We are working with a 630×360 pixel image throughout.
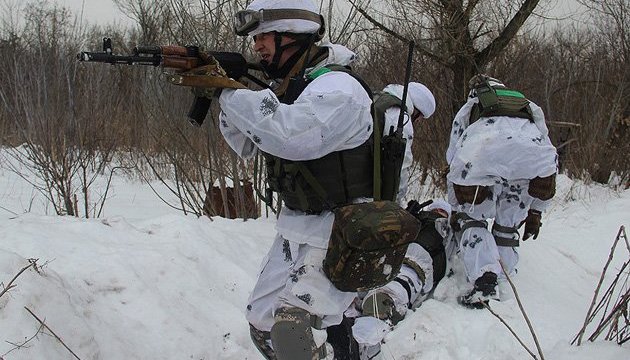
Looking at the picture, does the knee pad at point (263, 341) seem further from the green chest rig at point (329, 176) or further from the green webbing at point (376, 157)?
the green webbing at point (376, 157)

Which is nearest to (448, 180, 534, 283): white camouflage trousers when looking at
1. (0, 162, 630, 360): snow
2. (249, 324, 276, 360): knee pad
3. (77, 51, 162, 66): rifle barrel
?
(0, 162, 630, 360): snow

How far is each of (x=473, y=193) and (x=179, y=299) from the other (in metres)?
2.09

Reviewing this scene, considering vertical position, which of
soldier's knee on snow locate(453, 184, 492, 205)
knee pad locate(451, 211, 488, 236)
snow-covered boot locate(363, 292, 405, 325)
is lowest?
snow-covered boot locate(363, 292, 405, 325)

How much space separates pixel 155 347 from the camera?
10.1 feet

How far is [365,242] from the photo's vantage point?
2.16m

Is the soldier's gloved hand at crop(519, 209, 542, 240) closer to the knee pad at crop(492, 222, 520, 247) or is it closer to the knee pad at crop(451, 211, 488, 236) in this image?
the knee pad at crop(492, 222, 520, 247)

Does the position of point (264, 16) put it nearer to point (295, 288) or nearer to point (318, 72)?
point (318, 72)

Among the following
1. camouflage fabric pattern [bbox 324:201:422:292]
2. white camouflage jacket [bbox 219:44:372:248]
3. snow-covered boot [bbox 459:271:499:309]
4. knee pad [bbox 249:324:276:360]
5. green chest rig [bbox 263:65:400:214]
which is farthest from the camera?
snow-covered boot [bbox 459:271:499:309]

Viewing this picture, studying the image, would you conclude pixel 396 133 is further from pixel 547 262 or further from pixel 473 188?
pixel 547 262

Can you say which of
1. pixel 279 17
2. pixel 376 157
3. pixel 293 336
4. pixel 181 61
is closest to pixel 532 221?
pixel 376 157

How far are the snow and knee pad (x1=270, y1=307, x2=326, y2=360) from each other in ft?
2.96

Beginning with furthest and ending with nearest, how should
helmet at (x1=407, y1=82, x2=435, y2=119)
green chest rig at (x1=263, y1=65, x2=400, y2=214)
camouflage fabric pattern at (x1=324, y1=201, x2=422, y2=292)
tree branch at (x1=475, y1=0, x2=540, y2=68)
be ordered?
tree branch at (x1=475, y1=0, x2=540, y2=68), helmet at (x1=407, y1=82, x2=435, y2=119), green chest rig at (x1=263, y1=65, x2=400, y2=214), camouflage fabric pattern at (x1=324, y1=201, x2=422, y2=292)

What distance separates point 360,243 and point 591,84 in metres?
9.88

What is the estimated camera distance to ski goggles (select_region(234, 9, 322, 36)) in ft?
7.64
